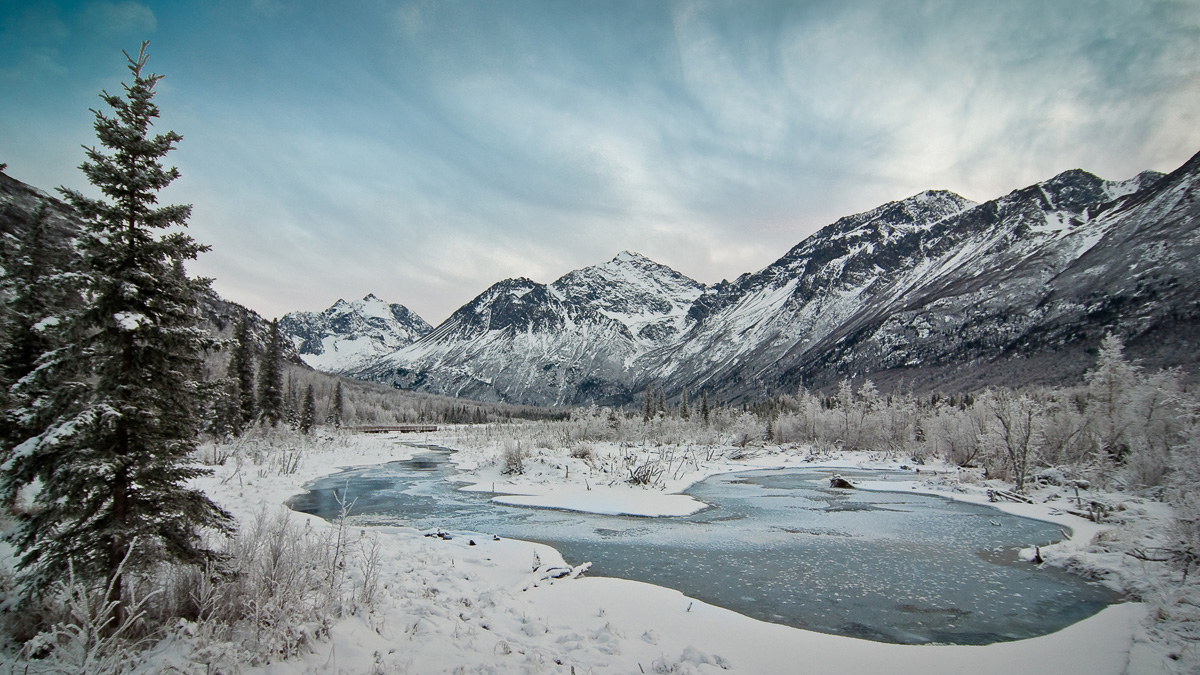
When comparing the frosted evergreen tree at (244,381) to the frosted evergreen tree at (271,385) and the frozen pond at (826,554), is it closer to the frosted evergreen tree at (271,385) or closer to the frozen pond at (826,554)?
the frosted evergreen tree at (271,385)

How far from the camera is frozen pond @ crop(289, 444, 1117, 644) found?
9.51m

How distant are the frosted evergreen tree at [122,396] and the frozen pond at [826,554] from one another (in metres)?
3.91

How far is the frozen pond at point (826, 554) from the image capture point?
31.2 feet

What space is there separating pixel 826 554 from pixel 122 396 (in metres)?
15.3

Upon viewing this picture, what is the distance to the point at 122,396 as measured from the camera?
5715 millimetres

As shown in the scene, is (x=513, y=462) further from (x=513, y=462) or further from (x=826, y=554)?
(x=826, y=554)

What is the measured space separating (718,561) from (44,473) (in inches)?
494

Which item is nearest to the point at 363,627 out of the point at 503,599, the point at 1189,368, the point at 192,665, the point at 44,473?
the point at 192,665

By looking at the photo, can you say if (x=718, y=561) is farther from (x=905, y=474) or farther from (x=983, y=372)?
(x=983, y=372)

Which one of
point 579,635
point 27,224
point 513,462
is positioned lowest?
point 579,635

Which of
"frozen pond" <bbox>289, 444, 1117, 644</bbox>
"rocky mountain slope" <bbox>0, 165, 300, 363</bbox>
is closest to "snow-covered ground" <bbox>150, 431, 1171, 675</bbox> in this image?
"frozen pond" <bbox>289, 444, 1117, 644</bbox>

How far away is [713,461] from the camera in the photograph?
142 ft

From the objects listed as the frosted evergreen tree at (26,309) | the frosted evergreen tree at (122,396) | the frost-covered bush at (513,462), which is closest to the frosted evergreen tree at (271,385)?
the frost-covered bush at (513,462)

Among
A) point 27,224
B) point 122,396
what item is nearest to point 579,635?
point 122,396
